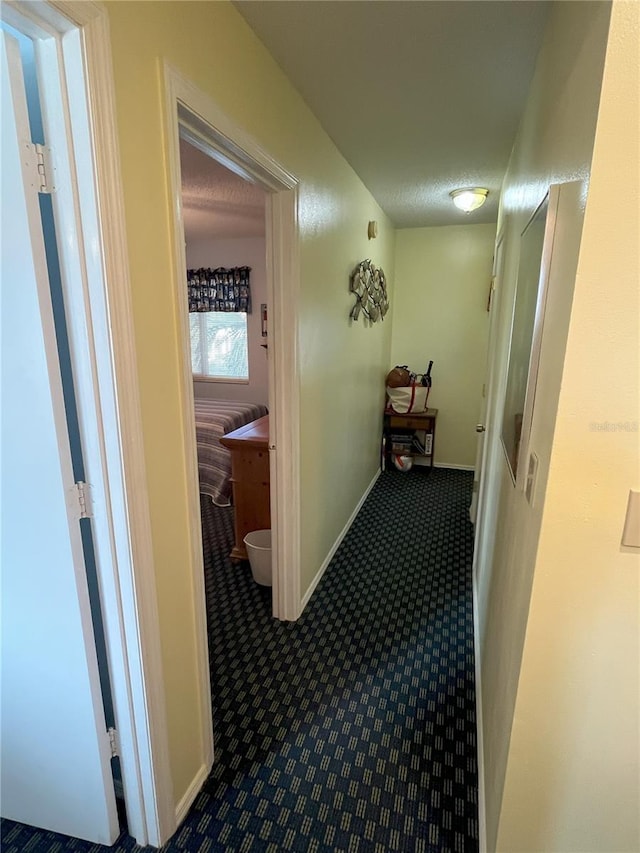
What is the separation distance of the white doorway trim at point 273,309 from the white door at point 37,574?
0.32 m

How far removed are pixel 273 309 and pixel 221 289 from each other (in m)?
3.95

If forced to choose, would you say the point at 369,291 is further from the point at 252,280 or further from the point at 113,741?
the point at 113,741

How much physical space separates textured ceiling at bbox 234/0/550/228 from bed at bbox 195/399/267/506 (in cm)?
244

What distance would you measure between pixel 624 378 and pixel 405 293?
3.90m

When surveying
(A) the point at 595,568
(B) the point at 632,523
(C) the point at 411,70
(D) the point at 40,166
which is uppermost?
(C) the point at 411,70

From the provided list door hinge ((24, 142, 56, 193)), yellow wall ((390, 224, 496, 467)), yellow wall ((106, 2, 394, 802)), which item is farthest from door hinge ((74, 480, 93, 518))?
yellow wall ((390, 224, 496, 467))

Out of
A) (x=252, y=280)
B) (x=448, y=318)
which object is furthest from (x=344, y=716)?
(x=252, y=280)

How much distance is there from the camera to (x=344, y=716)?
175 centimetres

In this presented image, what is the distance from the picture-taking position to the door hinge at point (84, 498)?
1.09 metres

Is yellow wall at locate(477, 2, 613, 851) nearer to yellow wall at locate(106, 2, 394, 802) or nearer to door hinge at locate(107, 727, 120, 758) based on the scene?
yellow wall at locate(106, 2, 394, 802)

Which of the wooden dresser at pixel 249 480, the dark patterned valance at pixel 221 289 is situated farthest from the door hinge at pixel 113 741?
the dark patterned valance at pixel 221 289

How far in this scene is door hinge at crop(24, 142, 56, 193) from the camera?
90 centimetres

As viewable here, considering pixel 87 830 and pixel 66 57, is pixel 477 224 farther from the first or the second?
pixel 87 830

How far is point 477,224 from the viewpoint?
4125 millimetres
